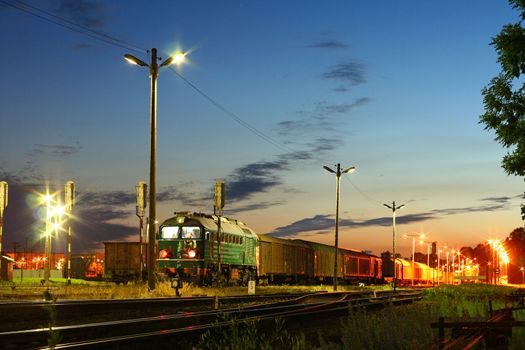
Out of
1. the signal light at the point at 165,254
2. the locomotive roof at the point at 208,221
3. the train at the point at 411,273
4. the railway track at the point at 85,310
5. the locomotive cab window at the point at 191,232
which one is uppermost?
the locomotive roof at the point at 208,221

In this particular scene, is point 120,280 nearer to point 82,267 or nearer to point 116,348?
point 82,267

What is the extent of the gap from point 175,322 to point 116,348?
530cm

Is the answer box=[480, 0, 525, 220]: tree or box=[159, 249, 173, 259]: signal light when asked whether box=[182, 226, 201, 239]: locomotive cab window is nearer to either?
box=[159, 249, 173, 259]: signal light

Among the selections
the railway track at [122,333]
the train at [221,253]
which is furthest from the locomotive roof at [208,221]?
the railway track at [122,333]

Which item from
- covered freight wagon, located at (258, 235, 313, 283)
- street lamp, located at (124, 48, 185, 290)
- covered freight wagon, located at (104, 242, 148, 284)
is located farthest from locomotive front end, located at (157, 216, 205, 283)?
covered freight wagon, located at (104, 242, 148, 284)

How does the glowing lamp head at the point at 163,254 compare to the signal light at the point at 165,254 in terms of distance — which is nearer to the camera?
the signal light at the point at 165,254

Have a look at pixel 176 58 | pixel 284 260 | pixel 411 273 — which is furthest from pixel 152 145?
pixel 411 273

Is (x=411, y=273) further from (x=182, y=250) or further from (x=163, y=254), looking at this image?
(x=182, y=250)

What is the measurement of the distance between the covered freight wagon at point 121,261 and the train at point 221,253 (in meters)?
10.5

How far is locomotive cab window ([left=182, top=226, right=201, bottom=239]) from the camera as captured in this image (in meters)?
38.4

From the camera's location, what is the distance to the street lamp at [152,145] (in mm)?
28328

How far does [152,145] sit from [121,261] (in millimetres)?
28172

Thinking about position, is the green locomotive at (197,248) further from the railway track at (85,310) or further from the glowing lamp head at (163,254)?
the railway track at (85,310)

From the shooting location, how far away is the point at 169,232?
131 ft
